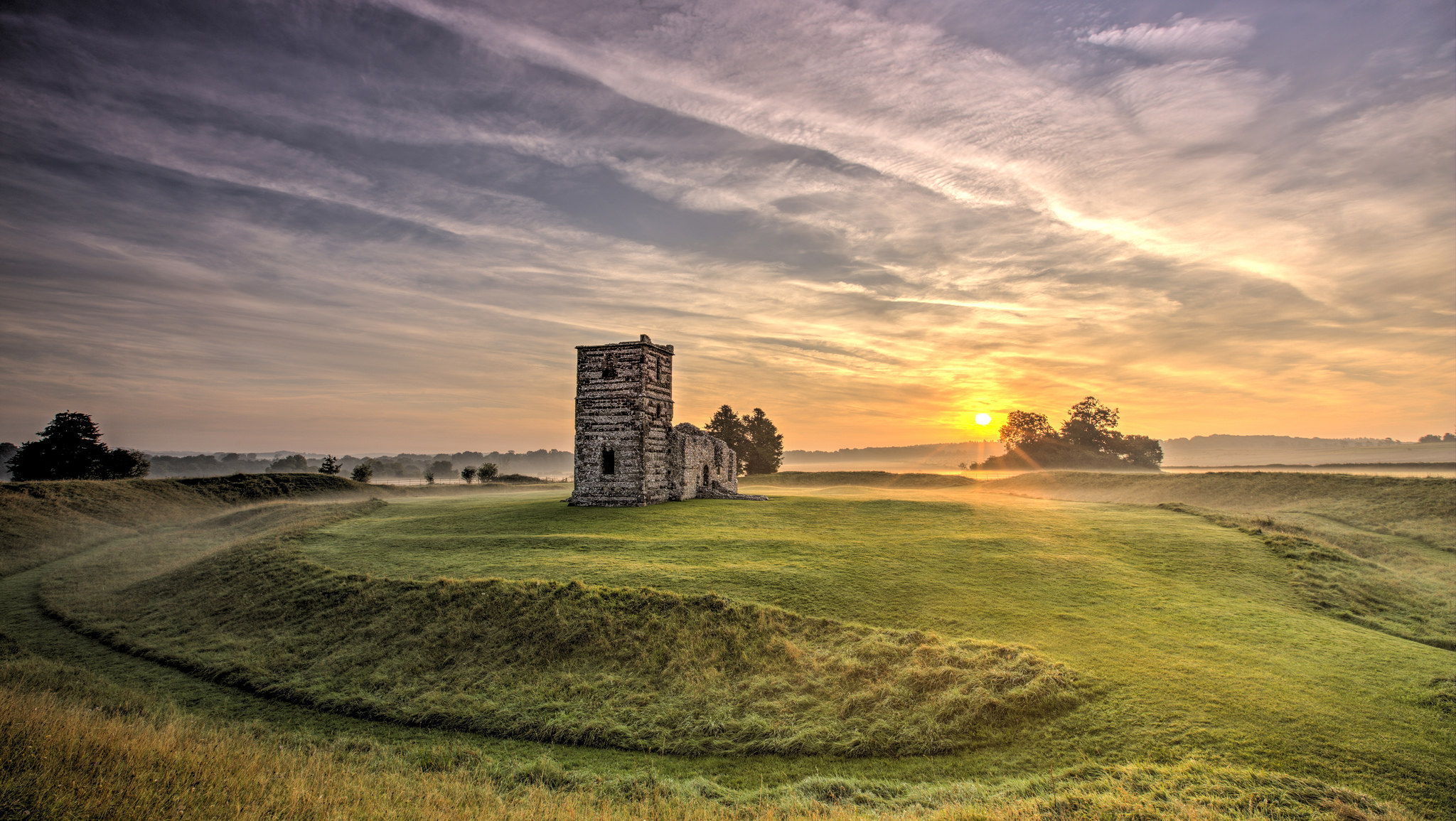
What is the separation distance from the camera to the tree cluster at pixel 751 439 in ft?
207

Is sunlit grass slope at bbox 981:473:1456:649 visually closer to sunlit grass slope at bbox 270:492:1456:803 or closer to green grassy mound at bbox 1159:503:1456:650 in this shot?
green grassy mound at bbox 1159:503:1456:650

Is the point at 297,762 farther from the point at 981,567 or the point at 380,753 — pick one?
the point at 981,567

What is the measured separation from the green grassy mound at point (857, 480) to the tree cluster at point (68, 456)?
49589 mm

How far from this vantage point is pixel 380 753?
10047 millimetres

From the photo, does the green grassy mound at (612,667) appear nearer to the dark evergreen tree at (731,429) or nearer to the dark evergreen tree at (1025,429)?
the dark evergreen tree at (731,429)

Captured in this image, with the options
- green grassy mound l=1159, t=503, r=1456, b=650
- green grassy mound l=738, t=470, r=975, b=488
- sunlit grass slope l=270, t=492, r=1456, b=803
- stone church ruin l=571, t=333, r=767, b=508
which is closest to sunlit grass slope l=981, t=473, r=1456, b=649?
green grassy mound l=1159, t=503, r=1456, b=650

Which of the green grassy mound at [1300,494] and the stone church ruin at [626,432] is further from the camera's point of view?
the stone church ruin at [626,432]

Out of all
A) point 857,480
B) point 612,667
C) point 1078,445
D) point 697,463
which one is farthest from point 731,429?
point 612,667

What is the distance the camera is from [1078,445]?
7081 centimetres

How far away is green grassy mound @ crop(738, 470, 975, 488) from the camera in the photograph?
166 ft

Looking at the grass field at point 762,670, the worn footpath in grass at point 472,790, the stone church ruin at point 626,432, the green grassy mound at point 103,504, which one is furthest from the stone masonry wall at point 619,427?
the green grassy mound at point 103,504

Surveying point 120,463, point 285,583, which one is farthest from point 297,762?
point 120,463

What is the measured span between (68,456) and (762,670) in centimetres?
6432

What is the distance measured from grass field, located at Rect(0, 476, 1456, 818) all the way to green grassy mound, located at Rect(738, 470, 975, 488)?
28.1 m
